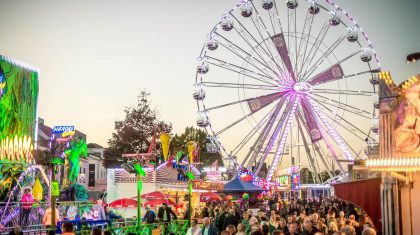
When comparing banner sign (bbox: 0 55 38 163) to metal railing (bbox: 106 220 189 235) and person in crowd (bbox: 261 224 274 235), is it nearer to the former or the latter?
metal railing (bbox: 106 220 189 235)

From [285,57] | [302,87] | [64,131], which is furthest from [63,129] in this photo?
[302,87]

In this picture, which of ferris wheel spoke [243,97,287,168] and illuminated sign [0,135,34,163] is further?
ferris wheel spoke [243,97,287,168]

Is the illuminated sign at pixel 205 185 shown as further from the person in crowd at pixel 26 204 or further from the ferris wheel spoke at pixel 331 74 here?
the person in crowd at pixel 26 204

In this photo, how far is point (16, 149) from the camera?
90.1 feet

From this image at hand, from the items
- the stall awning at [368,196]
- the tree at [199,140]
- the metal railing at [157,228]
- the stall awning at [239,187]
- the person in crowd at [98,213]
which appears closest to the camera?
the stall awning at [368,196]

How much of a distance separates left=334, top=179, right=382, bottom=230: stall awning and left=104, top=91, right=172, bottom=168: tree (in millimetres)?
51552

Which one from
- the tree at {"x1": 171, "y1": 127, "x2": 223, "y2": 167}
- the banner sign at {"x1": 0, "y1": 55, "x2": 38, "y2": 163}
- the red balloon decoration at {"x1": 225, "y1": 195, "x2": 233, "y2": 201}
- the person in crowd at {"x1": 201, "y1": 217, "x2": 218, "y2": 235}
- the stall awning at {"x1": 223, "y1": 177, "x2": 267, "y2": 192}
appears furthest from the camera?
the tree at {"x1": 171, "y1": 127, "x2": 223, "y2": 167}

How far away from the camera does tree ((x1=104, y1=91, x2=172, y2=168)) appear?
66.9 metres

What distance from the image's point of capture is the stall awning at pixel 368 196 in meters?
15.2

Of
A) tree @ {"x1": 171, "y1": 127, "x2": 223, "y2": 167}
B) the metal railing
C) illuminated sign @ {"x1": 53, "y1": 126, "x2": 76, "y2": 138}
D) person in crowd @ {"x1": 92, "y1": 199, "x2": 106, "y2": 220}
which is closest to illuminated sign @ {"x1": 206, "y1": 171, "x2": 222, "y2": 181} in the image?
tree @ {"x1": 171, "y1": 127, "x2": 223, "y2": 167}

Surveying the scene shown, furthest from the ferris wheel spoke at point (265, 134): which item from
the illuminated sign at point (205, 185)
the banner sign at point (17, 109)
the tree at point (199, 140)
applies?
the tree at point (199, 140)

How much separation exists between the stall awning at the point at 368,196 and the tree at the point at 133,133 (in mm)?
51552

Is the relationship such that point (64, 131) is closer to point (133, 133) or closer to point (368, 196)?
point (368, 196)

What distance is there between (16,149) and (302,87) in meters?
18.3
